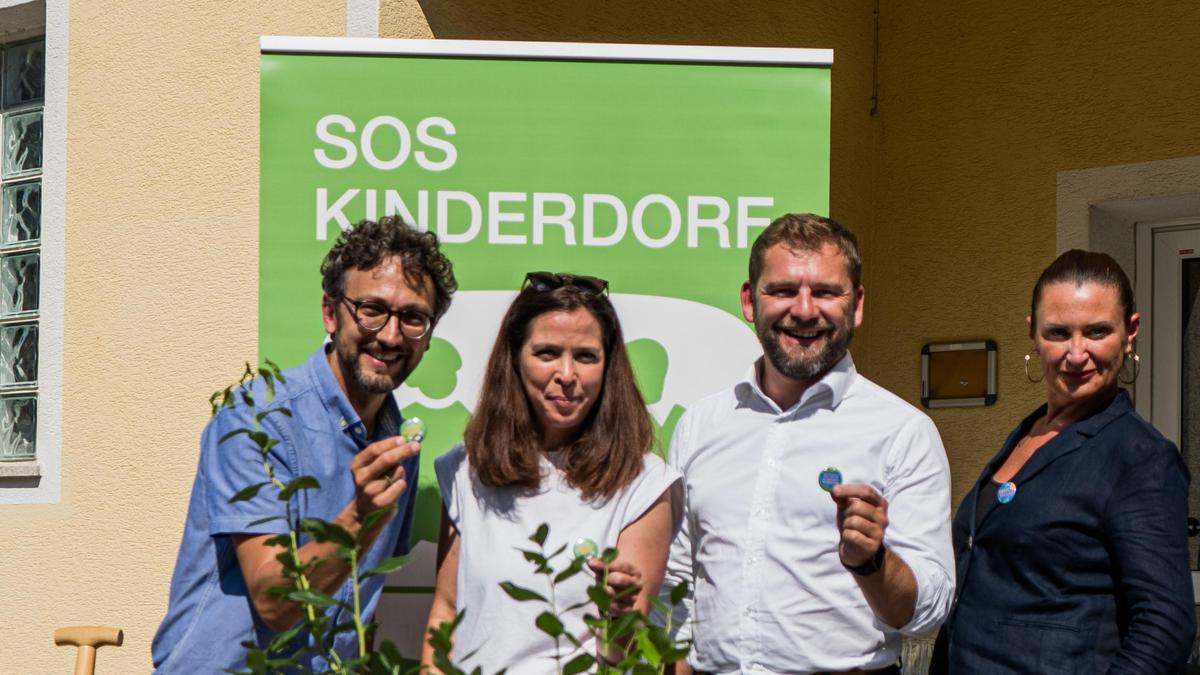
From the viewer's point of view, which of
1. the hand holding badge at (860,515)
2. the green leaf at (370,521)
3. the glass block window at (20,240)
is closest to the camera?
the green leaf at (370,521)

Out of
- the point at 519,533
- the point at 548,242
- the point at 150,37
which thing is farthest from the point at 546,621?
the point at 150,37

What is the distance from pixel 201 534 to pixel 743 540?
947 mm

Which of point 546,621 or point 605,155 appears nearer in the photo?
point 546,621

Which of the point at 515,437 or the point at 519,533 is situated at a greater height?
the point at 515,437

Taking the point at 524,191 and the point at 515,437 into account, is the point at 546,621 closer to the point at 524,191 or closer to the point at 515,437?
the point at 515,437

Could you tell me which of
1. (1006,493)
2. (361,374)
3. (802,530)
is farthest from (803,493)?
(361,374)

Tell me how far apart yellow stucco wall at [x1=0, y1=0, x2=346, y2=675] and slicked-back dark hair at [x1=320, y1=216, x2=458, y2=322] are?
2.31 meters

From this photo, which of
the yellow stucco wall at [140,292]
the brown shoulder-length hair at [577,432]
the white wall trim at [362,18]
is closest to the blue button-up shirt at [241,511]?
the brown shoulder-length hair at [577,432]

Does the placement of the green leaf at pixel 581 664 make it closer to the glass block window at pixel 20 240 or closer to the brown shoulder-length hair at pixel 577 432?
the brown shoulder-length hair at pixel 577 432

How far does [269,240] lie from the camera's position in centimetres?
320

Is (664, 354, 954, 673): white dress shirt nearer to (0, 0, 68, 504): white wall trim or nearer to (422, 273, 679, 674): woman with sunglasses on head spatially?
(422, 273, 679, 674): woman with sunglasses on head

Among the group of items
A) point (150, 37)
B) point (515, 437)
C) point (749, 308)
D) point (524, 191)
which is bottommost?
point (515, 437)

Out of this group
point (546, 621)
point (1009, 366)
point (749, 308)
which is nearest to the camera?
point (546, 621)

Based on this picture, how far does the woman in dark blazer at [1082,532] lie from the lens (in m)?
2.43
